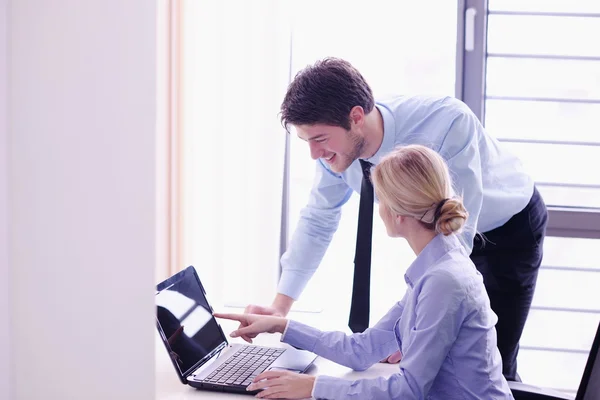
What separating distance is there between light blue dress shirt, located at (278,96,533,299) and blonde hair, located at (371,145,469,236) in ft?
0.84

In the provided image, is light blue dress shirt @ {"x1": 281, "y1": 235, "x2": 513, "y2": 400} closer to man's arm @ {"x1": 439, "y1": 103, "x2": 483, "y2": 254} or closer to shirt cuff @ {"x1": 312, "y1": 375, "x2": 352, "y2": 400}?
shirt cuff @ {"x1": 312, "y1": 375, "x2": 352, "y2": 400}

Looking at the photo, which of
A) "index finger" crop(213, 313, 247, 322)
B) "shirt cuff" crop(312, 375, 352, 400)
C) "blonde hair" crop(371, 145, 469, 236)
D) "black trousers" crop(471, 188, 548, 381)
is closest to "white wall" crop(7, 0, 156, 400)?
"shirt cuff" crop(312, 375, 352, 400)

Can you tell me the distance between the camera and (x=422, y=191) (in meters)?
1.16

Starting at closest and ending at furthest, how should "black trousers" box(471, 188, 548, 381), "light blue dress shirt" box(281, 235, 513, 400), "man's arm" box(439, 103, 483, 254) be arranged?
"light blue dress shirt" box(281, 235, 513, 400) → "man's arm" box(439, 103, 483, 254) → "black trousers" box(471, 188, 548, 381)

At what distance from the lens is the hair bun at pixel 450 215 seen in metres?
1.15

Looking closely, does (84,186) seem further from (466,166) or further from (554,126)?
(554,126)

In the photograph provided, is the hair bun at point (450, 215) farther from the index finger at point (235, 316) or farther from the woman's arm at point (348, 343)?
the index finger at point (235, 316)

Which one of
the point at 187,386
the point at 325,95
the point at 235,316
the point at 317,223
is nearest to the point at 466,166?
the point at 325,95

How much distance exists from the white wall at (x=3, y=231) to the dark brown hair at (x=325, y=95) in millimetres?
1019

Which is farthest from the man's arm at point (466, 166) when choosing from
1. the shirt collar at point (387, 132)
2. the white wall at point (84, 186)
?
the white wall at point (84, 186)

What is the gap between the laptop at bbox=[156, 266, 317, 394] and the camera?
1.18 metres

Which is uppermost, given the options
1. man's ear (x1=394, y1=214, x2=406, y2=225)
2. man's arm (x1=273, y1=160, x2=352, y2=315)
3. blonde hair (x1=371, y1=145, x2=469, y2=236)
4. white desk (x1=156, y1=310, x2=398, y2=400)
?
blonde hair (x1=371, y1=145, x2=469, y2=236)

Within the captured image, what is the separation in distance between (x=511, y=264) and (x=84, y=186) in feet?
4.82

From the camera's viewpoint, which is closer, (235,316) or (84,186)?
(84,186)
